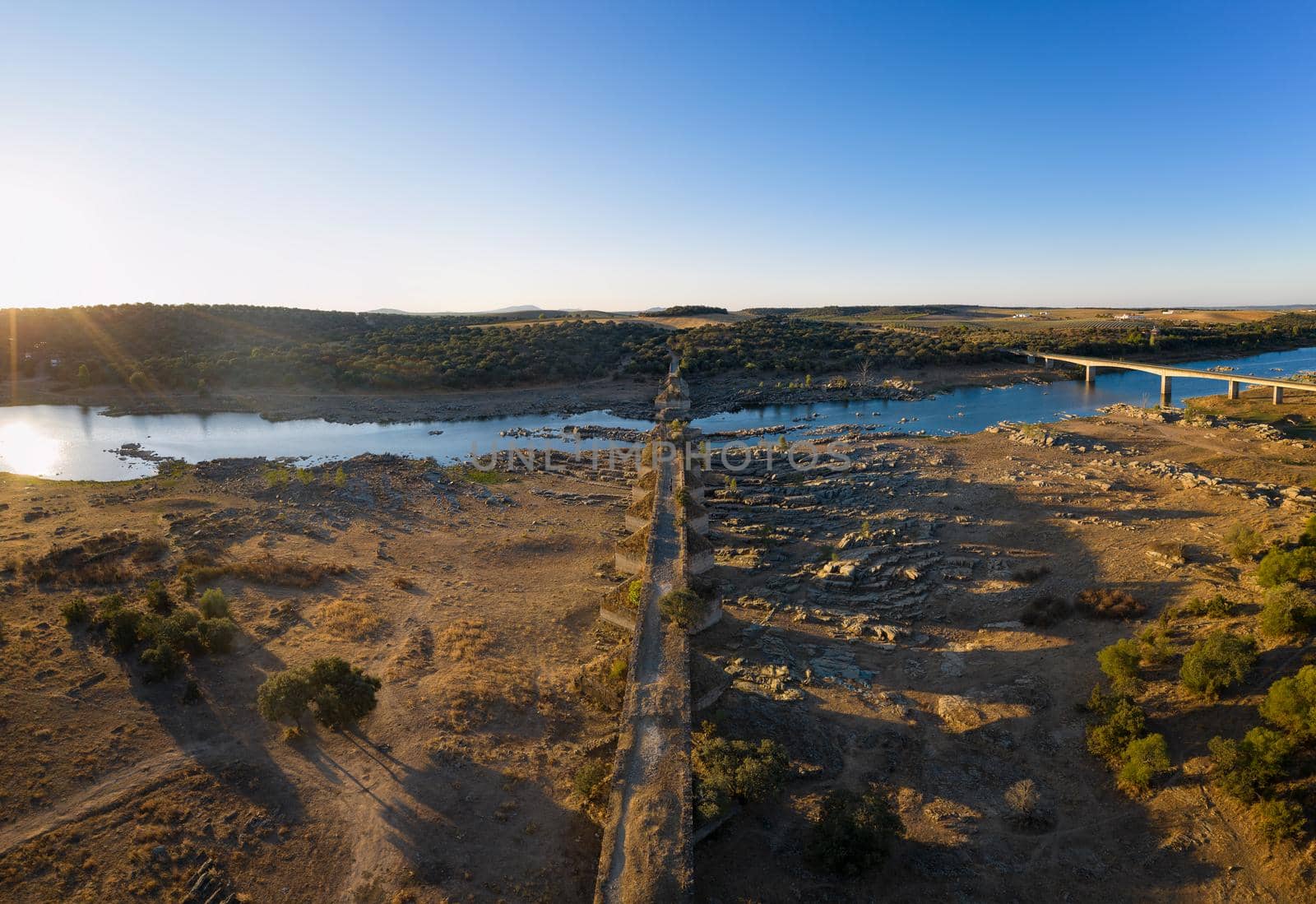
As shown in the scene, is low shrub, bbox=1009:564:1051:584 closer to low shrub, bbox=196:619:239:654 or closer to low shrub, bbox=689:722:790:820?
low shrub, bbox=689:722:790:820

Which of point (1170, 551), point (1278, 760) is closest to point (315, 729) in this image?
point (1278, 760)

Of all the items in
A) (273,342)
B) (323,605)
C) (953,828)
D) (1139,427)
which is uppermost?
(273,342)

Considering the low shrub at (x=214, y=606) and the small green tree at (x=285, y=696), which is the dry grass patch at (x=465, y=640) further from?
the low shrub at (x=214, y=606)

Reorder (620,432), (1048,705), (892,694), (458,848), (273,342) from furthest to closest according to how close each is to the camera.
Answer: (273,342)
(620,432)
(892,694)
(1048,705)
(458,848)

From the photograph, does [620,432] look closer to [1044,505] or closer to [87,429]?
[1044,505]

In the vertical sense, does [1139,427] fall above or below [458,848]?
above

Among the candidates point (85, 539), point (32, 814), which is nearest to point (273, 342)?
point (85, 539)

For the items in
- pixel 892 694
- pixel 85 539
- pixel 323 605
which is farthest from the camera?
pixel 85 539
